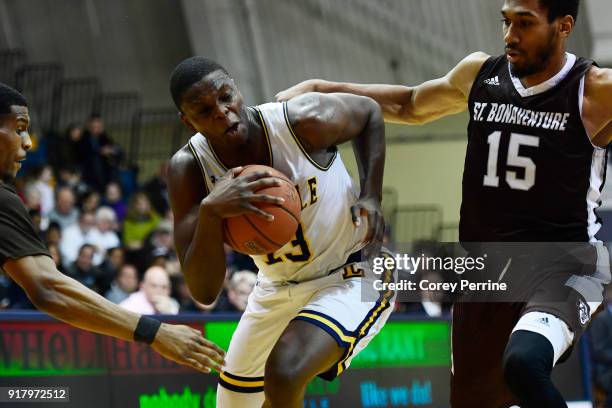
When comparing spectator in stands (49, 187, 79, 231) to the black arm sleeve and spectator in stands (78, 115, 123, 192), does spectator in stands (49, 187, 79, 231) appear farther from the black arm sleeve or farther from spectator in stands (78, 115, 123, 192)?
the black arm sleeve

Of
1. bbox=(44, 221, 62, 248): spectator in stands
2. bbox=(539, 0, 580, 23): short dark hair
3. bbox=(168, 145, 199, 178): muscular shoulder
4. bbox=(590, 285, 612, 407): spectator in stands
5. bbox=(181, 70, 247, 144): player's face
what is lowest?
bbox=(590, 285, 612, 407): spectator in stands

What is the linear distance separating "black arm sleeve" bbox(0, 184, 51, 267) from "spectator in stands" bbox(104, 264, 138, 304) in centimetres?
557

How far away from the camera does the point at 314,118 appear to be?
220 inches

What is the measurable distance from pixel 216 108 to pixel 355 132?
88 centimetres

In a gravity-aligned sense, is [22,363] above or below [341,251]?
below

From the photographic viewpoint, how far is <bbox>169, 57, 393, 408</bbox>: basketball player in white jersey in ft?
17.1

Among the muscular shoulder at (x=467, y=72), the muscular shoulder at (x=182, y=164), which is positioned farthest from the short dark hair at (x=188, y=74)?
the muscular shoulder at (x=467, y=72)

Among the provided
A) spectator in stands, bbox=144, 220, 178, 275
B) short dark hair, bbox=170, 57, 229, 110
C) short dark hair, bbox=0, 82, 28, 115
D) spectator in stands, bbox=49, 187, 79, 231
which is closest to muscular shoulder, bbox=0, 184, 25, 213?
short dark hair, bbox=0, 82, 28, 115

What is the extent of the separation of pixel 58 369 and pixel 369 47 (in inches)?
414

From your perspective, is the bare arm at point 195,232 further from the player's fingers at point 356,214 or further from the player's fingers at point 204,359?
the player's fingers at point 356,214

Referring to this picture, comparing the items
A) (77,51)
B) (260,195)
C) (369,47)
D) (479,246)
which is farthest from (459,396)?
(77,51)

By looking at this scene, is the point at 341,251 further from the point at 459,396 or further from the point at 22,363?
the point at 22,363

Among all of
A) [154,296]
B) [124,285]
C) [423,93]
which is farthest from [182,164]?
[124,285]

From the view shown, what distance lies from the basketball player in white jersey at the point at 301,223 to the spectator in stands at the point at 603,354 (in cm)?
560
